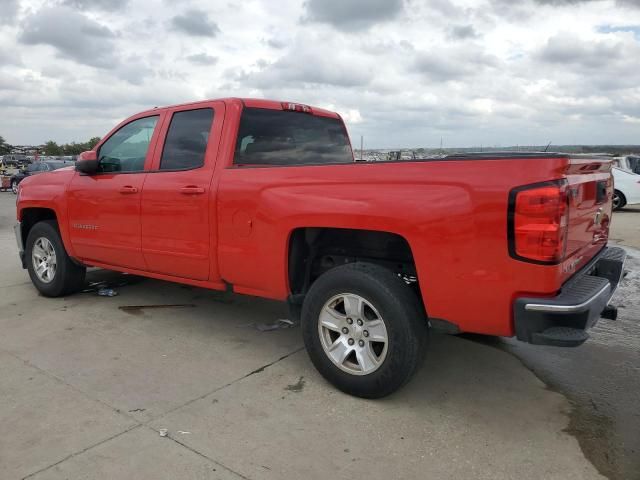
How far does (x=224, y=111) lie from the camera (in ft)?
13.8

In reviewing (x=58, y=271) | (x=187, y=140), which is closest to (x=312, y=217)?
(x=187, y=140)

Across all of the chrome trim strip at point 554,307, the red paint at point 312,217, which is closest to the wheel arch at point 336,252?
the red paint at point 312,217

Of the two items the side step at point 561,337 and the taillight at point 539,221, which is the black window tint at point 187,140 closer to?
the taillight at point 539,221

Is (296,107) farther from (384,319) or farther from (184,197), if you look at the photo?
(384,319)

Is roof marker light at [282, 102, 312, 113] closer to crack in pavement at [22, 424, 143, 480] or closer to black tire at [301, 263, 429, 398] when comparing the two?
black tire at [301, 263, 429, 398]

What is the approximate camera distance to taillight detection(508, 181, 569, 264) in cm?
259

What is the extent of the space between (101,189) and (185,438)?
2912 millimetres

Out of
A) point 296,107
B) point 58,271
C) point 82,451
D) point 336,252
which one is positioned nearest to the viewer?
point 82,451

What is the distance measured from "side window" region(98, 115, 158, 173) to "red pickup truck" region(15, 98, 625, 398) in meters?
0.02

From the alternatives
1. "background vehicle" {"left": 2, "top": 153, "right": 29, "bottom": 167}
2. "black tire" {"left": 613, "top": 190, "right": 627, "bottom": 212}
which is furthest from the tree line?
"black tire" {"left": 613, "top": 190, "right": 627, "bottom": 212}

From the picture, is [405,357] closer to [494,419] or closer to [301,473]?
[494,419]

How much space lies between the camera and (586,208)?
3123mm

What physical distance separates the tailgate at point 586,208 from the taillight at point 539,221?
0.17m

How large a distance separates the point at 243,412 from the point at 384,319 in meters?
1.04
